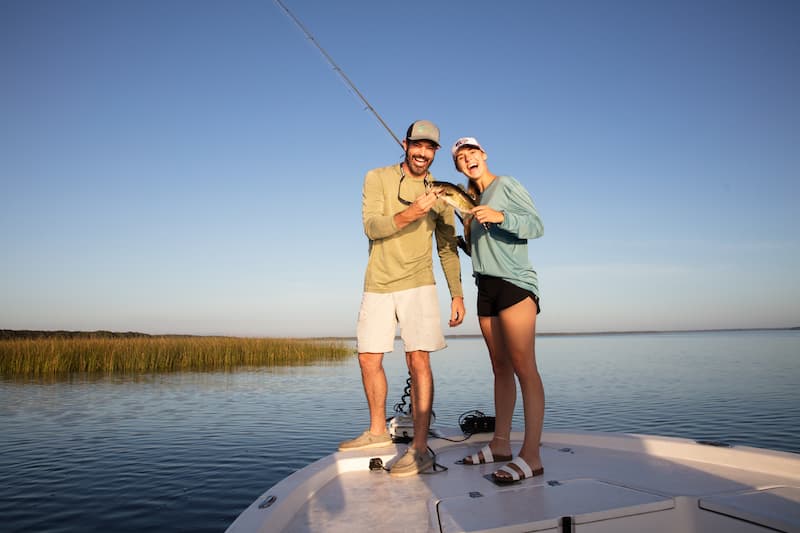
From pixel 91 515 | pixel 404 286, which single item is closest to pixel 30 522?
pixel 91 515

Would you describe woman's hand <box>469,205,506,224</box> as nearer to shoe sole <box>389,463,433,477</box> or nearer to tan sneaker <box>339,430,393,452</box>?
shoe sole <box>389,463,433,477</box>

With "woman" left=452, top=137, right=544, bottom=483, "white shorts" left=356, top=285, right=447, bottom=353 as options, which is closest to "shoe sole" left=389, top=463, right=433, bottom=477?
"woman" left=452, top=137, right=544, bottom=483

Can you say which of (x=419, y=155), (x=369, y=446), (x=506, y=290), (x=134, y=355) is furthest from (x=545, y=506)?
(x=134, y=355)

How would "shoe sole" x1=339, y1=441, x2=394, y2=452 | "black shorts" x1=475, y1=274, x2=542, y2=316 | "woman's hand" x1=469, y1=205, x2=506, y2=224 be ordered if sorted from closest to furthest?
"woman's hand" x1=469, y1=205, x2=506, y2=224 → "black shorts" x1=475, y1=274, x2=542, y2=316 → "shoe sole" x1=339, y1=441, x2=394, y2=452

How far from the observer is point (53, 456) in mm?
7547

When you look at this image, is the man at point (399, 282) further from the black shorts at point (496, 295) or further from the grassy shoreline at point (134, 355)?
the grassy shoreline at point (134, 355)

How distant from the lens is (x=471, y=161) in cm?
360

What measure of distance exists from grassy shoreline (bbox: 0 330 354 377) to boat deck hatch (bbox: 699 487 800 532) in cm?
2251

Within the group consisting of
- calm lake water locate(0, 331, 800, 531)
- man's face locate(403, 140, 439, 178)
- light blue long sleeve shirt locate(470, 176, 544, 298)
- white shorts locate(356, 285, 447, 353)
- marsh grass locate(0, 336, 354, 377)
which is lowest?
calm lake water locate(0, 331, 800, 531)

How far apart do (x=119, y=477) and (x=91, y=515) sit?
4.39 ft

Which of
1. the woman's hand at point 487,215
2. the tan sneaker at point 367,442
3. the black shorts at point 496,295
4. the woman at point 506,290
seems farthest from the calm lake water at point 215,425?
the woman's hand at point 487,215

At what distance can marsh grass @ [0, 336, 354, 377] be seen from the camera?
64.6 feet

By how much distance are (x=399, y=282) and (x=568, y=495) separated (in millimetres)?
1824

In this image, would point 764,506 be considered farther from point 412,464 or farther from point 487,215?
point 487,215
